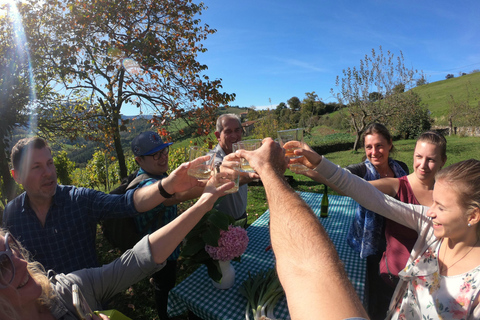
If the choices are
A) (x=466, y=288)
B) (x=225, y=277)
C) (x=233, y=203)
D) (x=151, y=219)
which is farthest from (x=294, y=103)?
(x=466, y=288)

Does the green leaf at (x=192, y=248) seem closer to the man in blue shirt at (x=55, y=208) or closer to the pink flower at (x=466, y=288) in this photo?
the man in blue shirt at (x=55, y=208)

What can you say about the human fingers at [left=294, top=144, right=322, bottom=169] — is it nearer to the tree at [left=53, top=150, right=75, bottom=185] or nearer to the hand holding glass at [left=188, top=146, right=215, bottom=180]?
the hand holding glass at [left=188, top=146, right=215, bottom=180]

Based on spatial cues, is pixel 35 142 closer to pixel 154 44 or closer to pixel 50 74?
pixel 154 44

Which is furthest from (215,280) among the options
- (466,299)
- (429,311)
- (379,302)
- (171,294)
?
(379,302)

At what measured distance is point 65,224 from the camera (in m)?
2.20

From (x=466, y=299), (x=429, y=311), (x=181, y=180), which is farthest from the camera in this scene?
(x=181, y=180)

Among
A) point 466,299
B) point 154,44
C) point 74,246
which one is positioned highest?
point 154,44

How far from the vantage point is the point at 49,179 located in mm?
2203

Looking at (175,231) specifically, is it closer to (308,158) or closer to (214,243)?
Result: (214,243)

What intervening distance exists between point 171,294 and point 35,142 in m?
2.04

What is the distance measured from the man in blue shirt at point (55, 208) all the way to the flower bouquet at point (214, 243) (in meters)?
0.43

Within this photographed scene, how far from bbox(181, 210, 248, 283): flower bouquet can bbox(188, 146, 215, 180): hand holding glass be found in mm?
601

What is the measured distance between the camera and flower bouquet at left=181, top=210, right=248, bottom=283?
2.17 meters

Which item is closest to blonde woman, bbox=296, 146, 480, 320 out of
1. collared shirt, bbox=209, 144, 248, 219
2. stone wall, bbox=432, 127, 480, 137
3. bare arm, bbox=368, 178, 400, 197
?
bare arm, bbox=368, 178, 400, 197
